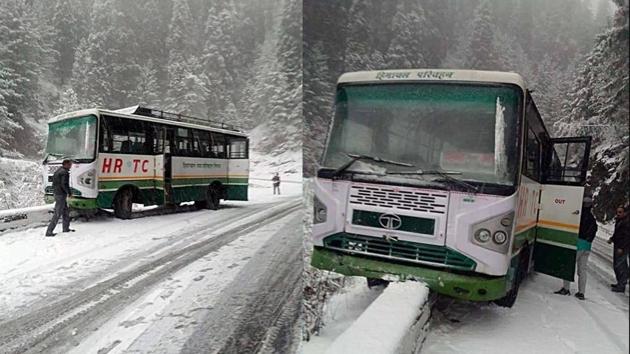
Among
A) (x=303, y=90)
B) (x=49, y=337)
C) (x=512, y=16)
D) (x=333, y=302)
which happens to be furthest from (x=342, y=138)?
(x=49, y=337)

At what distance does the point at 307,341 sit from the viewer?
4.72ft

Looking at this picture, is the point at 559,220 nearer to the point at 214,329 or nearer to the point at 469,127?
the point at 469,127

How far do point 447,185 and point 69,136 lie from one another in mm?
1334

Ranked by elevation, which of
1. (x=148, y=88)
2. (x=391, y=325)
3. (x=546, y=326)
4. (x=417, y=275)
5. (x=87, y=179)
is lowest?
(x=391, y=325)

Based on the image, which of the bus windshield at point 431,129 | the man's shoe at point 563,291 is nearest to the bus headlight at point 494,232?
the bus windshield at point 431,129

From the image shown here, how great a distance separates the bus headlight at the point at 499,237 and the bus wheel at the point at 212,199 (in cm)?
112

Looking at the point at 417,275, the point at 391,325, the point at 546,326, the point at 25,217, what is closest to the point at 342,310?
the point at 391,325

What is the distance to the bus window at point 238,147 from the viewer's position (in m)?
1.44

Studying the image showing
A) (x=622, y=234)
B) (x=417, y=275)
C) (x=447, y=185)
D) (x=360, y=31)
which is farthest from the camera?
(x=447, y=185)

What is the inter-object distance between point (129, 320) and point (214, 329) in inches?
8.6

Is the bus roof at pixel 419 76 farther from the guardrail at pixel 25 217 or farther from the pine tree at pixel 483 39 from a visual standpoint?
the guardrail at pixel 25 217

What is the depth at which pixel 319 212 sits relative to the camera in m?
1.53

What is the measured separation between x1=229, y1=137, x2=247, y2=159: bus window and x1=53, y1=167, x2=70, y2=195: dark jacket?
0.44m

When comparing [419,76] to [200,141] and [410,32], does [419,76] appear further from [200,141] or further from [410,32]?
[200,141]
